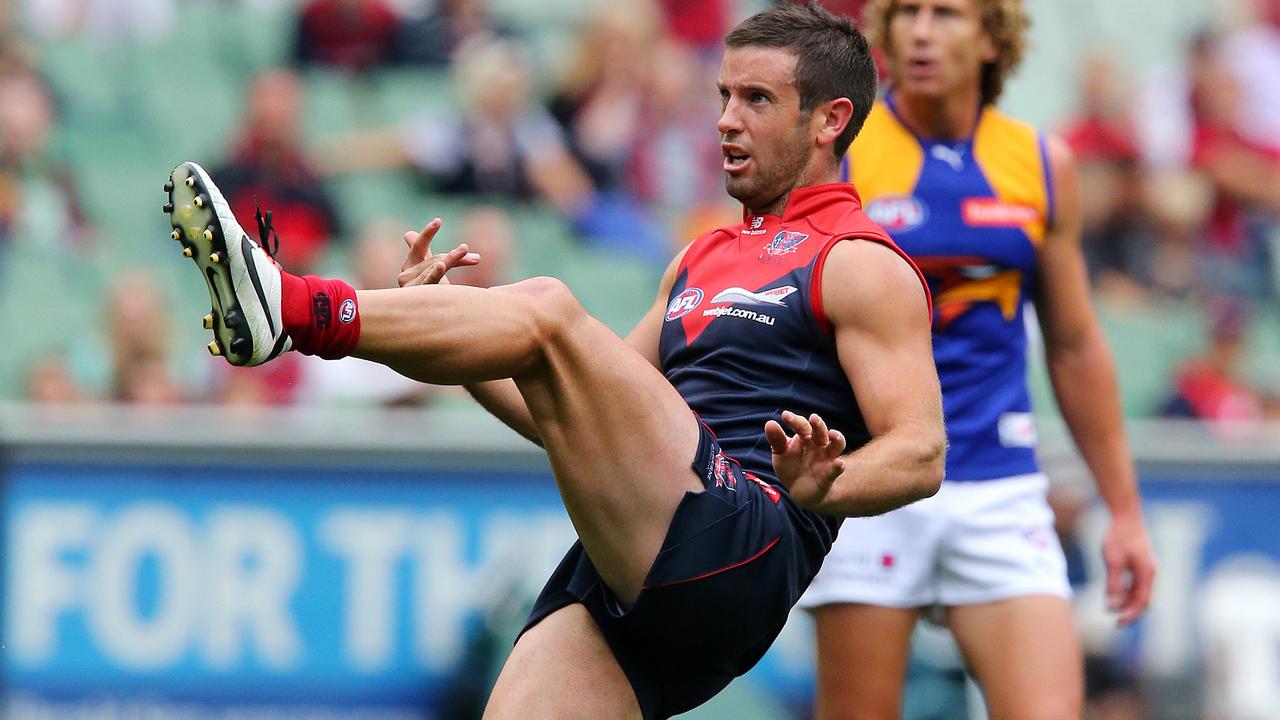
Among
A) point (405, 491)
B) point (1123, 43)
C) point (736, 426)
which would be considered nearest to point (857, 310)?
point (736, 426)

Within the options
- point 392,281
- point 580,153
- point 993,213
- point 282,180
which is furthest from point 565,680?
point 580,153

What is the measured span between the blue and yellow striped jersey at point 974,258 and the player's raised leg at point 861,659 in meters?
0.49

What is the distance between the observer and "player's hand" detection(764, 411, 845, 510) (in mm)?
3625

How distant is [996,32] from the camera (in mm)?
5410

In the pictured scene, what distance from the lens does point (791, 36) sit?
432cm

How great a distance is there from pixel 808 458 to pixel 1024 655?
158 cm

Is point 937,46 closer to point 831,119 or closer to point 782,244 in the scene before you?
point 831,119

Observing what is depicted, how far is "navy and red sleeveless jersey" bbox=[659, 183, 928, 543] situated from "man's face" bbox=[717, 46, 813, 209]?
0.37 feet

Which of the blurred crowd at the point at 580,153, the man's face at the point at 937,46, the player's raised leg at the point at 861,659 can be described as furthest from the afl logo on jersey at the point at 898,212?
the blurred crowd at the point at 580,153

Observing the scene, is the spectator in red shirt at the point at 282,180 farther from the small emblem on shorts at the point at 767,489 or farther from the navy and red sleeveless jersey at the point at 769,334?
the small emblem on shorts at the point at 767,489

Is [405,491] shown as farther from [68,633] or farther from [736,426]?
[736,426]

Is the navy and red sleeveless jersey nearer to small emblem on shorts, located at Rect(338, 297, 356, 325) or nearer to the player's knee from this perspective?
the player's knee

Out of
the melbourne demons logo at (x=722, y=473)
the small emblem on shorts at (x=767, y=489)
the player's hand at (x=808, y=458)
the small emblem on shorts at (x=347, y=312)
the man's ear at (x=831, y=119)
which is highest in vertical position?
the man's ear at (x=831, y=119)

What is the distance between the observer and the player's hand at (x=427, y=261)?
417 centimetres
